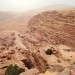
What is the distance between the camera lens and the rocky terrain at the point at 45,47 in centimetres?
2194

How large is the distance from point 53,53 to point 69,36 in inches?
355

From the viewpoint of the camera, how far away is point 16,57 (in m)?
25.8

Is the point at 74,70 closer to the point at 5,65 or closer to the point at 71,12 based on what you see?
the point at 5,65

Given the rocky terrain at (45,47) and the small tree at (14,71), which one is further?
the rocky terrain at (45,47)

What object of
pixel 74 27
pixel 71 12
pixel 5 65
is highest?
pixel 71 12

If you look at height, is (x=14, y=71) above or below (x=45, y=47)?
above

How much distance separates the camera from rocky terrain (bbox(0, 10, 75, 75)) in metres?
21.9

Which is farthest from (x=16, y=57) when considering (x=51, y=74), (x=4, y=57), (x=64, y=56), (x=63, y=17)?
(x=63, y=17)

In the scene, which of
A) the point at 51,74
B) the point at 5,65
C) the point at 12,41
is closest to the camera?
the point at 51,74

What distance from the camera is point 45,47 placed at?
1158 inches

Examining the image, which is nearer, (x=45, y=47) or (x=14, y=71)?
(x=14, y=71)

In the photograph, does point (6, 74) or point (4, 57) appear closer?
point (6, 74)

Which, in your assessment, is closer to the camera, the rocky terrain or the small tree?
the small tree

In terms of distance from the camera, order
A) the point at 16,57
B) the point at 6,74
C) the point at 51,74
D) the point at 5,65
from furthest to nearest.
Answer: the point at 16,57
the point at 5,65
the point at 6,74
the point at 51,74
